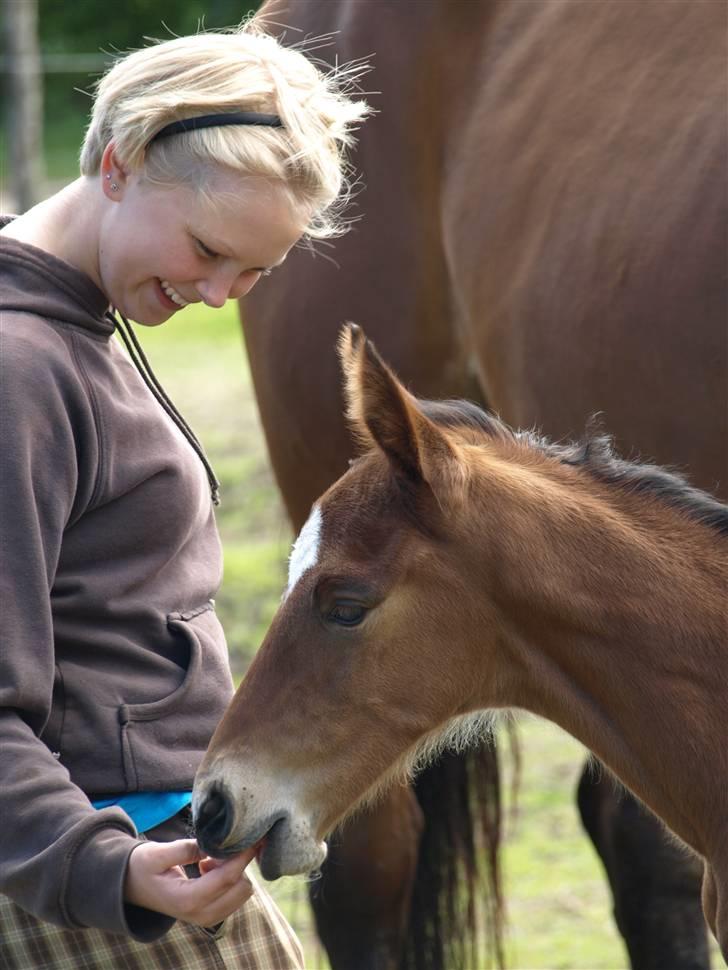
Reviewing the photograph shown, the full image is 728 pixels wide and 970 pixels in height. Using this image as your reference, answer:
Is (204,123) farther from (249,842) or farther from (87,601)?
(249,842)

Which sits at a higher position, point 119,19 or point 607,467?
point 607,467

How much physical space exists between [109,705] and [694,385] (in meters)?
1.20

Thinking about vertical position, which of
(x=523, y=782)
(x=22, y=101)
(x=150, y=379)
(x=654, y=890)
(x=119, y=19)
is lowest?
(x=119, y=19)

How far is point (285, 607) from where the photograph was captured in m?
1.88

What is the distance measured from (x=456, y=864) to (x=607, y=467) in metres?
1.69

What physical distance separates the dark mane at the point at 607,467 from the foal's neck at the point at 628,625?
0.18 feet

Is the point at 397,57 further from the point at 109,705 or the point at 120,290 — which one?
the point at 109,705

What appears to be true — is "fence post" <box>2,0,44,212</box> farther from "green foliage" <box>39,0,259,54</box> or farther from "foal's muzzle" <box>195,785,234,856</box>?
"green foliage" <box>39,0,259,54</box>

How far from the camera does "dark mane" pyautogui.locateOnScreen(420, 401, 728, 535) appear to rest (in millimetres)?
1928

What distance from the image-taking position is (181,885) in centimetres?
163

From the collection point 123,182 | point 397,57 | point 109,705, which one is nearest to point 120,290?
point 123,182

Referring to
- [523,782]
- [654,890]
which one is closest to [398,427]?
[654,890]

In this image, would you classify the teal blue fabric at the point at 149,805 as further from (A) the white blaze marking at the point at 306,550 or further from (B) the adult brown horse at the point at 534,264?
(B) the adult brown horse at the point at 534,264

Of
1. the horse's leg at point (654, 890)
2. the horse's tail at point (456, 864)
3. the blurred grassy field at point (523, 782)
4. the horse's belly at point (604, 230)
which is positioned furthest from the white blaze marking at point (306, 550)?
the horse's tail at point (456, 864)
